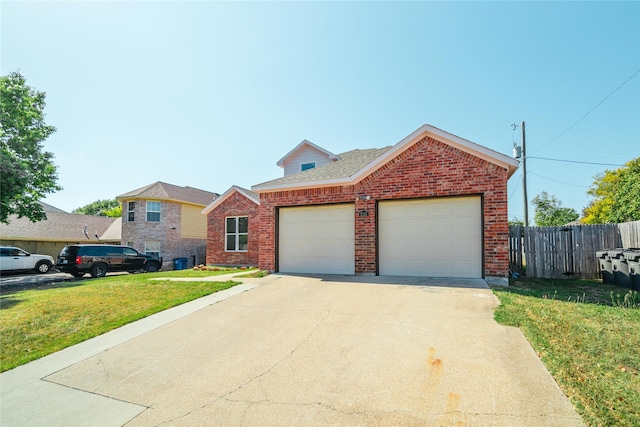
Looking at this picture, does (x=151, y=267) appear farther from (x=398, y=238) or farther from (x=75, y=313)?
(x=398, y=238)

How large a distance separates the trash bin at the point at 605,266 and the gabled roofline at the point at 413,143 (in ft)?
12.3

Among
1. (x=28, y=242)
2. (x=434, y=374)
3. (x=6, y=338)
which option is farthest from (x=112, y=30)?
(x=28, y=242)

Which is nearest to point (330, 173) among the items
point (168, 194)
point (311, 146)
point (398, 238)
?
point (398, 238)

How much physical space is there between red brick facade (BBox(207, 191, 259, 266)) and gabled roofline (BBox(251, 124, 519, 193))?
6.40m

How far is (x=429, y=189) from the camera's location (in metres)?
9.12

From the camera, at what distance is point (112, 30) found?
855 cm

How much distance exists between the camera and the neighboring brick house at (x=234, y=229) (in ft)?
55.0

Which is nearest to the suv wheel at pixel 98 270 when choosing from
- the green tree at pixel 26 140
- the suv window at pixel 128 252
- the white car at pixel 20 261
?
the suv window at pixel 128 252

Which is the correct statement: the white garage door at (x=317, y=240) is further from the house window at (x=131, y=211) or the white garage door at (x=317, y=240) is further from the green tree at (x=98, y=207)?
the green tree at (x=98, y=207)

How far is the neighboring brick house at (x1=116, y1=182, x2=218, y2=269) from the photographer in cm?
2214

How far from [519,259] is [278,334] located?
9305mm

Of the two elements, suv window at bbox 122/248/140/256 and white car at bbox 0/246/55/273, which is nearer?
suv window at bbox 122/248/140/256

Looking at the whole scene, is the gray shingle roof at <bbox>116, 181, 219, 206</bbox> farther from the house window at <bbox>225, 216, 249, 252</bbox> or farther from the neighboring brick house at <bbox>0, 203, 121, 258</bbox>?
the house window at <bbox>225, 216, 249, 252</bbox>

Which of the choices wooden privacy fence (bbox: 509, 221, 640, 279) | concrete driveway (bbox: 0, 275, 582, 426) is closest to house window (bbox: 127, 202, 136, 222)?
concrete driveway (bbox: 0, 275, 582, 426)
